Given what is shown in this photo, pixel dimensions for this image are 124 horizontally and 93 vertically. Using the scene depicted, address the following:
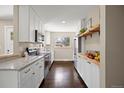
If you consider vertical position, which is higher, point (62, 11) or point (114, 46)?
point (62, 11)

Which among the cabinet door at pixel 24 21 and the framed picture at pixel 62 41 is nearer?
the cabinet door at pixel 24 21

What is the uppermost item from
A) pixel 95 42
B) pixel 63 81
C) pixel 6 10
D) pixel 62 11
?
pixel 6 10

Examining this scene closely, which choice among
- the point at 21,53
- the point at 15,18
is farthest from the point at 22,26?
the point at 21,53

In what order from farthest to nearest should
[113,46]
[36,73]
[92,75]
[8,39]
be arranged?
1. [8,39]
2. [36,73]
3. [92,75]
4. [113,46]

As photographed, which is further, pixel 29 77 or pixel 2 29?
pixel 2 29

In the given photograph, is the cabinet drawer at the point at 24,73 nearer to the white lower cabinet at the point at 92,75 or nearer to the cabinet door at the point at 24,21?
the white lower cabinet at the point at 92,75

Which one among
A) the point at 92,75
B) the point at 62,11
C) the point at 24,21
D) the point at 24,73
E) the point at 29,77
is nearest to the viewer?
the point at 24,73

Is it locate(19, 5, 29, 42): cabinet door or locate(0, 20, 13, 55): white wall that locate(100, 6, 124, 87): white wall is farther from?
locate(0, 20, 13, 55): white wall

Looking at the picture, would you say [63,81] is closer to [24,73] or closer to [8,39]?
[24,73]

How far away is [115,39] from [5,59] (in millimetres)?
2364

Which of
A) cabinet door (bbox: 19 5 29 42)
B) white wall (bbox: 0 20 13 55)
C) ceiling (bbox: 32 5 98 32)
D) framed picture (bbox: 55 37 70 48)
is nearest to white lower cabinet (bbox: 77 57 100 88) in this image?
ceiling (bbox: 32 5 98 32)

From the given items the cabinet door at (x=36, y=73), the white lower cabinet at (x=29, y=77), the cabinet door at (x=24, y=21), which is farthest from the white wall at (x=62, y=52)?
the white lower cabinet at (x=29, y=77)

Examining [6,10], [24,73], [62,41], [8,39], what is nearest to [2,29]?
[8,39]

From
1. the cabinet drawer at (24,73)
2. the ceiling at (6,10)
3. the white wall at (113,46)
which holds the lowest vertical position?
the cabinet drawer at (24,73)
